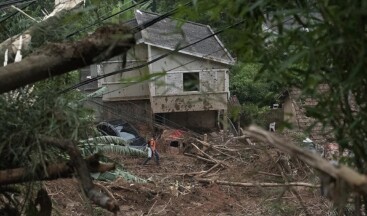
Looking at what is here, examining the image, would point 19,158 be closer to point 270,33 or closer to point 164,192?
point 270,33

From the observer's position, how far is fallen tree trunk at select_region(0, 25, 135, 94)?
1799 millimetres

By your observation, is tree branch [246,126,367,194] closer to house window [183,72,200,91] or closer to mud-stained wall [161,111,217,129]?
house window [183,72,200,91]

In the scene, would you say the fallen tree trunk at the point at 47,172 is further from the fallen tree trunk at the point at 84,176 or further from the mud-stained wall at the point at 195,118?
the mud-stained wall at the point at 195,118

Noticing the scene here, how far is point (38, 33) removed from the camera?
11.6 ft

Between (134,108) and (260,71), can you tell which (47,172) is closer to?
(260,71)

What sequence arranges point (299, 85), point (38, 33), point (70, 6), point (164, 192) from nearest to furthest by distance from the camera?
1. point (299, 85)
2. point (38, 33)
3. point (70, 6)
4. point (164, 192)

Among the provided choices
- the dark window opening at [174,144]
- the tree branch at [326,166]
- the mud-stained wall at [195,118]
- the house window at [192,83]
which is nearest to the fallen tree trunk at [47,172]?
the house window at [192,83]

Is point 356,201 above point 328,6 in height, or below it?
below

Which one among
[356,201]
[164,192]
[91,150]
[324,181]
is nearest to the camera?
[324,181]

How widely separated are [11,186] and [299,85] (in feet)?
3.93

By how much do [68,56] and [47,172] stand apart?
436 millimetres

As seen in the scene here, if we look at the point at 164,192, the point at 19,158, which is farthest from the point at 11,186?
the point at 164,192

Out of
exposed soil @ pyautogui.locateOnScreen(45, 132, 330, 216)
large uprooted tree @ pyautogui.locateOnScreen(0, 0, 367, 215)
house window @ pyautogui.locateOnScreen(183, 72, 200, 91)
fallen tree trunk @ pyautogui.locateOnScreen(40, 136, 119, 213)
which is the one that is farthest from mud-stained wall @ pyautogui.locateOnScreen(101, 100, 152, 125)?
fallen tree trunk @ pyautogui.locateOnScreen(40, 136, 119, 213)

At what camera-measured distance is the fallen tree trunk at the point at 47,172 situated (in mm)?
2004
